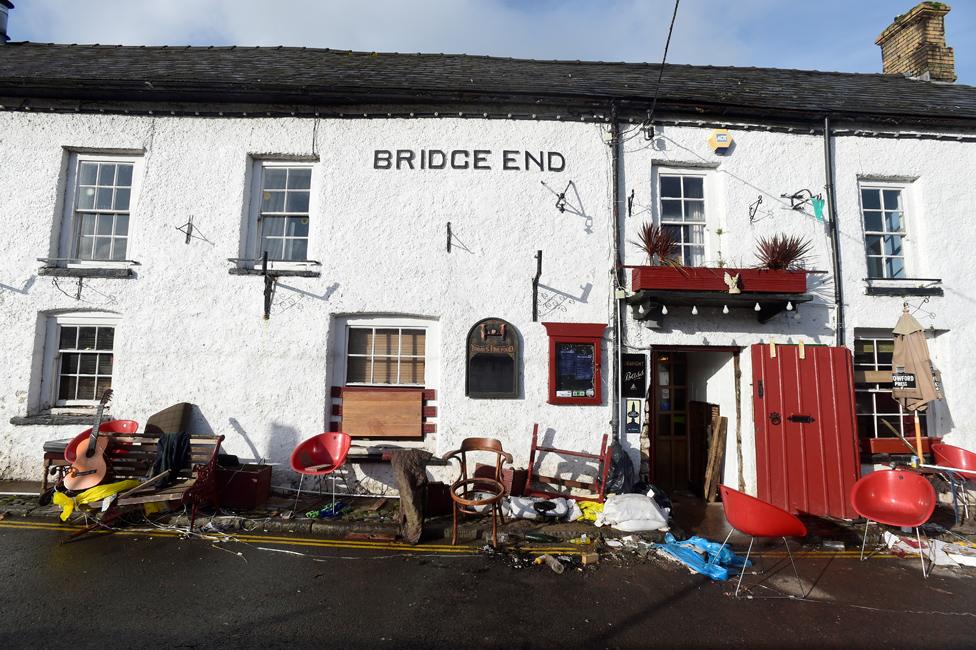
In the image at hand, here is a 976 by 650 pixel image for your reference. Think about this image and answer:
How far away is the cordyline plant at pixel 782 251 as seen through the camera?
7156mm

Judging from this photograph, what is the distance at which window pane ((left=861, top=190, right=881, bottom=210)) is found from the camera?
319 inches

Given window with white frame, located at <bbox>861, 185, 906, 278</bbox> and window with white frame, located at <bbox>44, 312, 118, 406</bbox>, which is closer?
window with white frame, located at <bbox>44, 312, 118, 406</bbox>

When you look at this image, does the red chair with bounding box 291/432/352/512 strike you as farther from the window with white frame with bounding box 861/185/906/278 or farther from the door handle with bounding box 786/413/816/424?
the window with white frame with bounding box 861/185/906/278

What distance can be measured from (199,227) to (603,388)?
6.60 metres

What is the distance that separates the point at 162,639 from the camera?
12.0 feet

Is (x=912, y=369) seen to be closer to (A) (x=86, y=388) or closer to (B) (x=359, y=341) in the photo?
(B) (x=359, y=341)

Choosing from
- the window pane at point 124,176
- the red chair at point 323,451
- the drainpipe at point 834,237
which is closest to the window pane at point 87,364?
the window pane at point 124,176

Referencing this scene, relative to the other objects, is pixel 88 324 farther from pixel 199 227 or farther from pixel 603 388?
pixel 603 388

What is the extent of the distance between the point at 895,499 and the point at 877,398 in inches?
113

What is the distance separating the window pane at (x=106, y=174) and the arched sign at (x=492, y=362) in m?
6.34

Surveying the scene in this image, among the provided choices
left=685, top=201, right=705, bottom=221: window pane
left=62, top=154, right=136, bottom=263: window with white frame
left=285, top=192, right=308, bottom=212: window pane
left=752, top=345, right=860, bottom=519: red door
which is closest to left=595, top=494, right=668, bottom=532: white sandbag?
left=752, top=345, right=860, bottom=519: red door

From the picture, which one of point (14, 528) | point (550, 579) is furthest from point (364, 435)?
point (14, 528)

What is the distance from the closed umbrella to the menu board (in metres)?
4.24

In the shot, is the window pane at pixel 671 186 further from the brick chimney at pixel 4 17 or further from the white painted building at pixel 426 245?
the brick chimney at pixel 4 17
